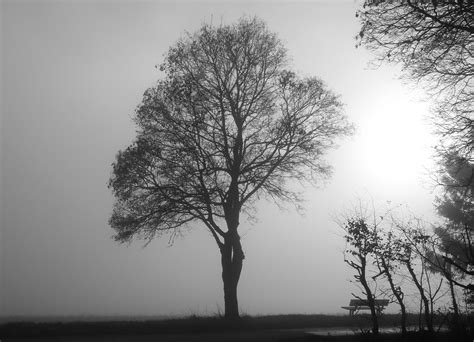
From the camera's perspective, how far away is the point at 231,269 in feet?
67.7

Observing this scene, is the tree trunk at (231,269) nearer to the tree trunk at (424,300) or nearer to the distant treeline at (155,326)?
the distant treeline at (155,326)

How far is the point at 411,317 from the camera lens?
→ 23.2 meters

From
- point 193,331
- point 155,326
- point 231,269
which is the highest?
point 231,269

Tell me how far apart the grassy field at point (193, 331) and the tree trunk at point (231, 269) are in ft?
5.44

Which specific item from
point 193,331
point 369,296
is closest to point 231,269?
point 193,331

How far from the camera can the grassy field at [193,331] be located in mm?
12977

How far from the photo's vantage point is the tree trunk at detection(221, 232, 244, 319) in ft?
65.1

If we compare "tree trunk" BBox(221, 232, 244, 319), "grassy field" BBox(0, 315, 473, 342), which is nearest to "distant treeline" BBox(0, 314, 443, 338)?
"grassy field" BBox(0, 315, 473, 342)

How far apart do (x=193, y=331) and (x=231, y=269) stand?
5224 millimetres

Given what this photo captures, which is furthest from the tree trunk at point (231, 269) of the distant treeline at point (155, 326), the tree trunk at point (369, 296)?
the tree trunk at point (369, 296)

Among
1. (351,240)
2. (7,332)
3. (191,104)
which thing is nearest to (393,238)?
(351,240)

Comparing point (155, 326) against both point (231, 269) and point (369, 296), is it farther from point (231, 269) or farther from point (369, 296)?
point (369, 296)

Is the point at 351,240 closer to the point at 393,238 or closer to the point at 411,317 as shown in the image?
the point at 393,238

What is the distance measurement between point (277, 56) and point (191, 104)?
5636mm
